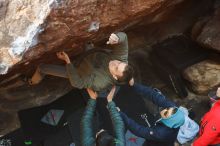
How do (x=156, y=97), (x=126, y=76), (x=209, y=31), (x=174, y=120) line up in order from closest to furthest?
(x=126, y=76) → (x=174, y=120) → (x=156, y=97) → (x=209, y=31)

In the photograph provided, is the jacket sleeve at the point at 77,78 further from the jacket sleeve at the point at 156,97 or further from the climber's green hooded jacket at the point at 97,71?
the jacket sleeve at the point at 156,97

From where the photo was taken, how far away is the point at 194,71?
6082 mm

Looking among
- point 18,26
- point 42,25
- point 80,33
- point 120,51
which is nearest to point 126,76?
point 120,51

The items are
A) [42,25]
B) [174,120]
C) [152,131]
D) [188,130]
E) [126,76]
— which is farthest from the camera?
[188,130]

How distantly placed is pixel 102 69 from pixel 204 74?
2.55m

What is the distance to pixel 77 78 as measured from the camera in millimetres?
3930

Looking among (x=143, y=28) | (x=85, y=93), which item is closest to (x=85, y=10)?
(x=85, y=93)

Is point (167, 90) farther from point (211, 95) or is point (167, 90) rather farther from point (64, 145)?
point (64, 145)

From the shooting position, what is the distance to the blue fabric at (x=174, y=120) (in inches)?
162

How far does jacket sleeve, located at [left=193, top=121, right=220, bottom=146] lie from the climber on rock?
1.02m

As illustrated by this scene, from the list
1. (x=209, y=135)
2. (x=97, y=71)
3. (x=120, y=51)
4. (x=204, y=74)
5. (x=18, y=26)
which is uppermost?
(x=18, y=26)

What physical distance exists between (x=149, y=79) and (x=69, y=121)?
1.63 metres

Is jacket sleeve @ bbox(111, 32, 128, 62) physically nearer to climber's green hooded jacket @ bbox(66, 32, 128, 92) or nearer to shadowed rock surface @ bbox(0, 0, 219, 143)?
climber's green hooded jacket @ bbox(66, 32, 128, 92)

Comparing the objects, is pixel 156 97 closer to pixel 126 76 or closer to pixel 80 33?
pixel 126 76
